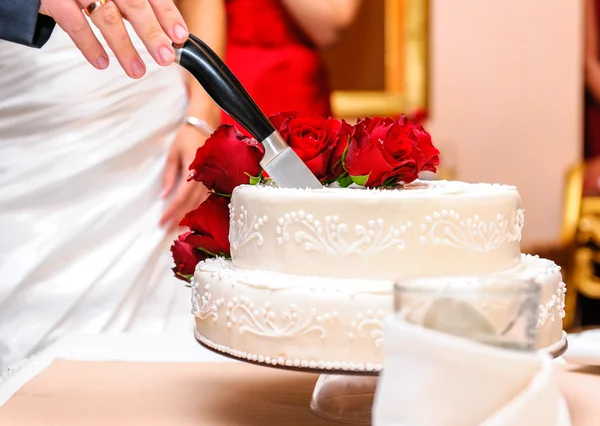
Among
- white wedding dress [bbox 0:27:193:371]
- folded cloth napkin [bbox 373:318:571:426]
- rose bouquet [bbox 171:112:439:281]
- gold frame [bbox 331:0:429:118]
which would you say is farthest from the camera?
gold frame [bbox 331:0:429:118]

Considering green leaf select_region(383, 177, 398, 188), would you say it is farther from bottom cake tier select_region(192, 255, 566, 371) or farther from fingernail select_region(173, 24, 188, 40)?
fingernail select_region(173, 24, 188, 40)

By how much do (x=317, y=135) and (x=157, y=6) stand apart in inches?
11.8

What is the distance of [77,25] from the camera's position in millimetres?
1158

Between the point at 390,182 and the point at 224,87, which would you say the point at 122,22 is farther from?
the point at 390,182

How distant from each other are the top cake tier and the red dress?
229 cm

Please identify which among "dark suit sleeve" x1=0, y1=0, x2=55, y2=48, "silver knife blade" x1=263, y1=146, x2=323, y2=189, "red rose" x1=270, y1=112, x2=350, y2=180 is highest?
"dark suit sleeve" x1=0, y1=0, x2=55, y2=48

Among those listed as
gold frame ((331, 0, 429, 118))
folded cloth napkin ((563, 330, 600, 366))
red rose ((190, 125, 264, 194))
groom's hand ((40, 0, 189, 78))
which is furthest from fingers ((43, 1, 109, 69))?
gold frame ((331, 0, 429, 118))

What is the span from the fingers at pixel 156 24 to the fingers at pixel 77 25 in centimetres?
6

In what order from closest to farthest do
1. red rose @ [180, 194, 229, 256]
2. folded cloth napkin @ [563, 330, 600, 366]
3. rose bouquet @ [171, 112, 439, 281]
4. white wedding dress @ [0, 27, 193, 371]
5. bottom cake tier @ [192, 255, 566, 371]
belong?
bottom cake tier @ [192, 255, 566, 371] → rose bouquet @ [171, 112, 439, 281] → red rose @ [180, 194, 229, 256] → folded cloth napkin @ [563, 330, 600, 366] → white wedding dress @ [0, 27, 193, 371]

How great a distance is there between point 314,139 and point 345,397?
35 cm

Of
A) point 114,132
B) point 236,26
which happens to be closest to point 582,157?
point 236,26

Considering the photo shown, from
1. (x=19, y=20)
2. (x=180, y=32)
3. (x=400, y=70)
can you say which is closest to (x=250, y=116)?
(x=180, y=32)

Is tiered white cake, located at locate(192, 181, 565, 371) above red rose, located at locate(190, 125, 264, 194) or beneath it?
beneath

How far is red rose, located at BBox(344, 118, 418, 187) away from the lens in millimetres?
1048
